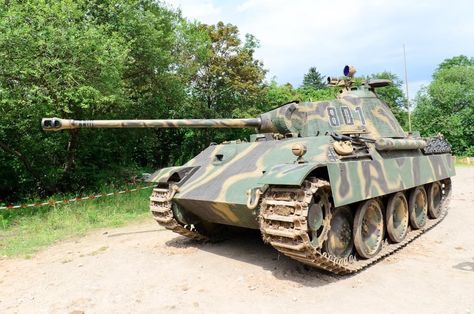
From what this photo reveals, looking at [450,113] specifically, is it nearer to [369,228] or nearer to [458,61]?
[458,61]

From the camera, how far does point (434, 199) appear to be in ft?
34.3

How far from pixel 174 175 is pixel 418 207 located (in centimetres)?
521

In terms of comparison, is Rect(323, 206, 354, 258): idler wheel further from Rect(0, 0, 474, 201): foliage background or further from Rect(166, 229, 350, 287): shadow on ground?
Rect(0, 0, 474, 201): foliage background

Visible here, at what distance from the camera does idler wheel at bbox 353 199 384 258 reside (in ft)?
22.6

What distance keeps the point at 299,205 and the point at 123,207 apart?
831cm

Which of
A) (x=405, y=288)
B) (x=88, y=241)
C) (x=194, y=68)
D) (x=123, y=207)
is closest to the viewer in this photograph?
(x=405, y=288)

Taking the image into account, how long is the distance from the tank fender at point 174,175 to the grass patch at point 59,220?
292 centimetres

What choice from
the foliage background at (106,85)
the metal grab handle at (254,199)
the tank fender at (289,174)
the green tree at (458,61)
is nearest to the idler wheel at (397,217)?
the tank fender at (289,174)

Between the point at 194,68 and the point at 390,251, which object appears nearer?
the point at 390,251

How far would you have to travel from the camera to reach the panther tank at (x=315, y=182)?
566 cm

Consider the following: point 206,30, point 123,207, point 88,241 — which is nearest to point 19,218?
point 123,207

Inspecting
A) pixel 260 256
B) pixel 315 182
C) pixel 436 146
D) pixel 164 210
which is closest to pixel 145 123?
pixel 164 210

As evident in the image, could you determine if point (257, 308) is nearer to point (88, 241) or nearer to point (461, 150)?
point (88, 241)

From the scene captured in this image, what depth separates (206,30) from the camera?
74.3 feet
